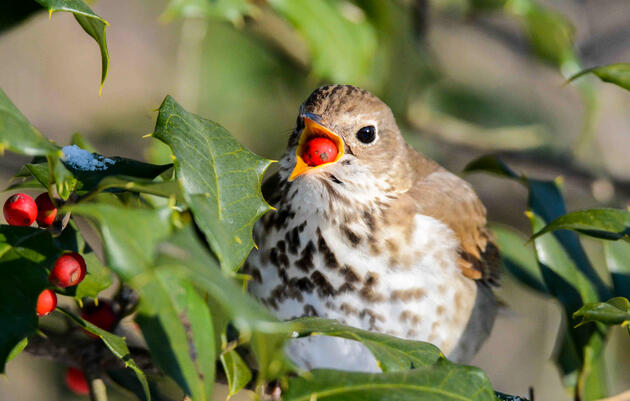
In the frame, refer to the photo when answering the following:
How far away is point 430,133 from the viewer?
3.23 m

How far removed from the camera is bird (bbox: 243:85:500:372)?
1975mm

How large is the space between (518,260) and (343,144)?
800mm

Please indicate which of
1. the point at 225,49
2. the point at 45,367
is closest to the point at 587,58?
the point at 225,49

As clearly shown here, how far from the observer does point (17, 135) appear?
0.99 m

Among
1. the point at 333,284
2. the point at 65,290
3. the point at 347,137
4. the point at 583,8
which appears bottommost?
the point at 333,284

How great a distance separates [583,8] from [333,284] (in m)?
2.91

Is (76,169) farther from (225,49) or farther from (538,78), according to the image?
(538,78)

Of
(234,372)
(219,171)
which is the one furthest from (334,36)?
(234,372)

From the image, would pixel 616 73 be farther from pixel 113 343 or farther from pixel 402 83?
pixel 402 83

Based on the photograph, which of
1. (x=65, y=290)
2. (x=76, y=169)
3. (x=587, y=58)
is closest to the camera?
(x=76, y=169)

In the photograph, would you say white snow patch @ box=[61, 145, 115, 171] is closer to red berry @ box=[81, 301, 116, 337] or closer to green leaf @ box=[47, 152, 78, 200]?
green leaf @ box=[47, 152, 78, 200]

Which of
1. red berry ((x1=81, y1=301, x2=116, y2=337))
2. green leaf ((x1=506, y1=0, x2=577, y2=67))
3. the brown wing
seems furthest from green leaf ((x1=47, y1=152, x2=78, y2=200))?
green leaf ((x1=506, y1=0, x2=577, y2=67))

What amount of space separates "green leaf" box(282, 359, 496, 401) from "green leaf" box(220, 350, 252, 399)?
0.18 meters

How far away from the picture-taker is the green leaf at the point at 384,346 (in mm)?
1202
